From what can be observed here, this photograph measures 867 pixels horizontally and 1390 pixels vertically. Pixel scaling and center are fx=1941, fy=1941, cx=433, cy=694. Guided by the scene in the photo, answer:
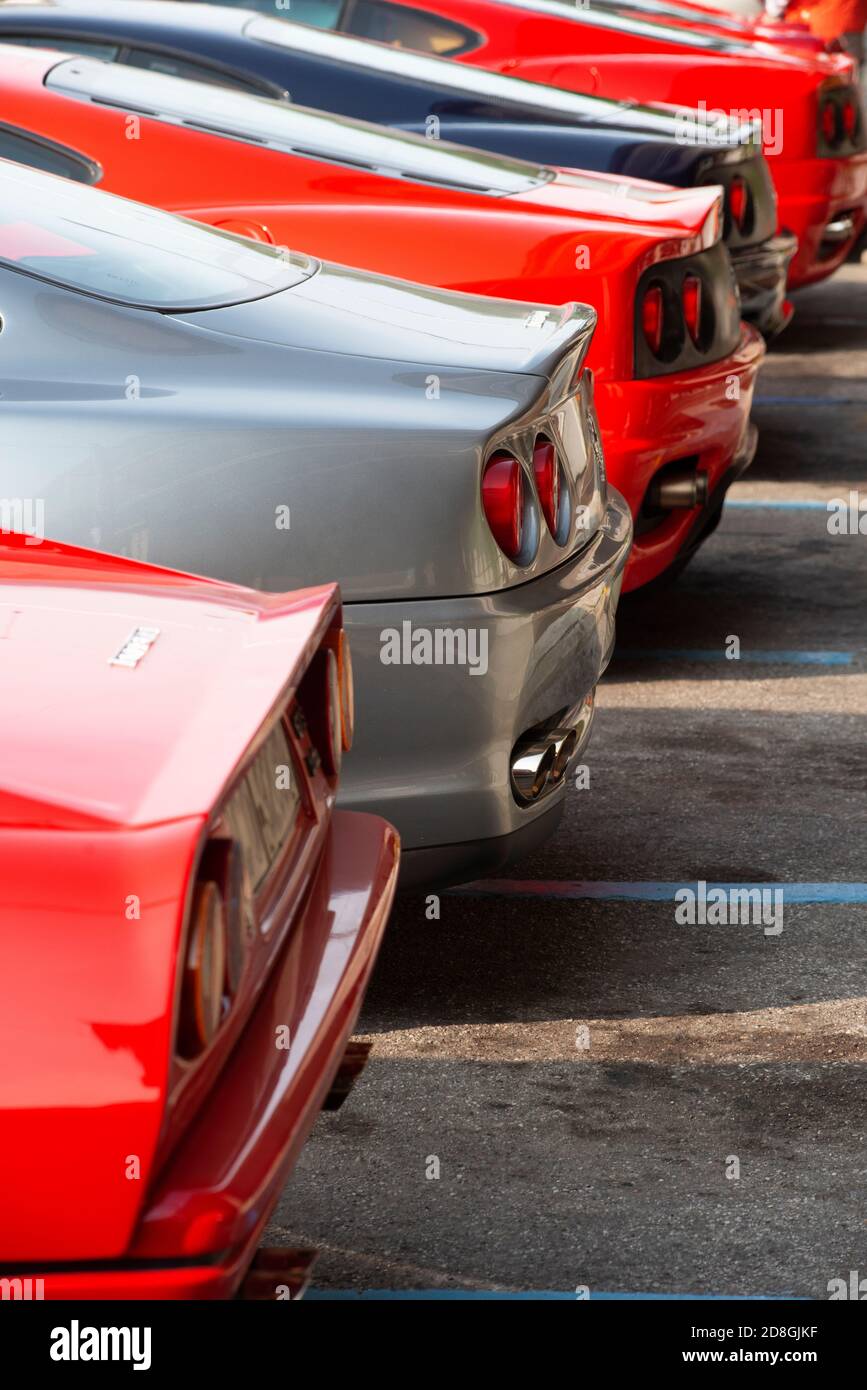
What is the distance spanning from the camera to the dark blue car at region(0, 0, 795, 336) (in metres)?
7.10

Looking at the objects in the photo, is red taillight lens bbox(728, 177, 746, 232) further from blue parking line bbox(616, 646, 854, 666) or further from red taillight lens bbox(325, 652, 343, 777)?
red taillight lens bbox(325, 652, 343, 777)

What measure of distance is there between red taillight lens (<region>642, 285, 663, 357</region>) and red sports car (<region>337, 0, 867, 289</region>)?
170 inches

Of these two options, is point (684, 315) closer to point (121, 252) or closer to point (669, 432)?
point (669, 432)

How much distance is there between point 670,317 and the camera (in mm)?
5492

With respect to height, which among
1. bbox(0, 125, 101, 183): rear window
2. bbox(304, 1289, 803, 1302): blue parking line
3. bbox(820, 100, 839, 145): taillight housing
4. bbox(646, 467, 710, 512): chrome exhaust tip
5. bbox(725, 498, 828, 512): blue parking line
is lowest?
bbox(725, 498, 828, 512): blue parking line

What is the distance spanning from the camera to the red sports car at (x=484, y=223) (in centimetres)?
523

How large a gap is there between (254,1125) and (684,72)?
27.4 feet

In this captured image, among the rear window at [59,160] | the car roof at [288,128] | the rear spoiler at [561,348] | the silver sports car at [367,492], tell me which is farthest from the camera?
the car roof at [288,128]

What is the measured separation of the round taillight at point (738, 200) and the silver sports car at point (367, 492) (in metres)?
4.19

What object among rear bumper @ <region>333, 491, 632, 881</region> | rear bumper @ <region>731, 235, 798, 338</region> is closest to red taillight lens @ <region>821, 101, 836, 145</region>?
rear bumper @ <region>731, 235, 798, 338</region>

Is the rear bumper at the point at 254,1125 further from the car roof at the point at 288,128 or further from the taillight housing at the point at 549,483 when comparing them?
the car roof at the point at 288,128

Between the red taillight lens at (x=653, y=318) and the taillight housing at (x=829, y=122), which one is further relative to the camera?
the taillight housing at (x=829, y=122)

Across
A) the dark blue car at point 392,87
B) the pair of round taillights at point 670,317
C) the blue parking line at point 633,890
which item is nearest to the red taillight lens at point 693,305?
the pair of round taillights at point 670,317

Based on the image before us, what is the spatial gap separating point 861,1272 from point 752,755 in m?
2.40
